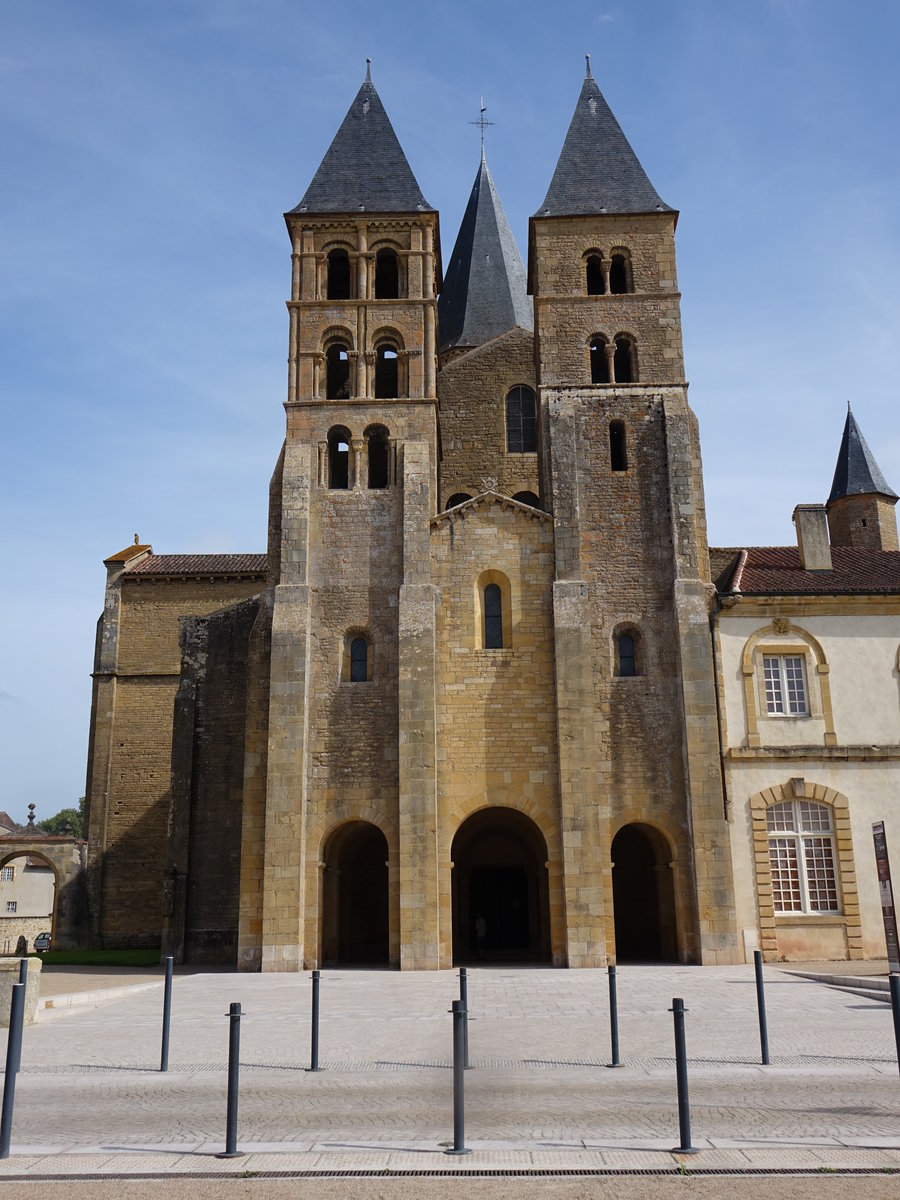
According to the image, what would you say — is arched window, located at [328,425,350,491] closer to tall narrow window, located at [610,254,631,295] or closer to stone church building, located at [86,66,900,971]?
stone church building, located at [86,66,900,971]

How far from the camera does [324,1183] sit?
22.1ft

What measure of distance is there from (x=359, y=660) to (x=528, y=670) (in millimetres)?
4080

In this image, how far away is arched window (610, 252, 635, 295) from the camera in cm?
2962

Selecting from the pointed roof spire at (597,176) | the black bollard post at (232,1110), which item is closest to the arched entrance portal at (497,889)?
the pointed roof spire at (597,176)

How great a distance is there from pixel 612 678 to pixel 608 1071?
15.7 m

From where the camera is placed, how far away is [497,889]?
3016cm

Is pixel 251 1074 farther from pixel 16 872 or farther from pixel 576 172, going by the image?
pixel 16 872

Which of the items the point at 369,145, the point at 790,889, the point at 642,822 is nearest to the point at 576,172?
the point at 369,145

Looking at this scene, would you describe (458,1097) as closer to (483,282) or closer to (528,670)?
(528,670)

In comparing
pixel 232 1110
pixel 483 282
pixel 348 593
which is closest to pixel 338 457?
pixel 348 593

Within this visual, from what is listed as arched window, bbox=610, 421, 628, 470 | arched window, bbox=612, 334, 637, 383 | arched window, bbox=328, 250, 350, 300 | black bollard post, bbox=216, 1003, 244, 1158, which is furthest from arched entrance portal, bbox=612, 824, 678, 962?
black bollard post, bbox=216, 1003, 244, 1158

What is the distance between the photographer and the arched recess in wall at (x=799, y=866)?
23969 millimetres

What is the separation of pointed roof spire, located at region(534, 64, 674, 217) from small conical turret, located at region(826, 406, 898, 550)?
473 inches

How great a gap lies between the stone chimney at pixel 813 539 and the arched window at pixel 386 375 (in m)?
11.3
